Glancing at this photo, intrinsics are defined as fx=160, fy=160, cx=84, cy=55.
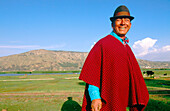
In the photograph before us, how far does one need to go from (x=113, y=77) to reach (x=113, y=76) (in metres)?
0.01

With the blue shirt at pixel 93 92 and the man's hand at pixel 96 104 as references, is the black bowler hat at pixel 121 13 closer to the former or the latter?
the blue shirt at pixel 93 92

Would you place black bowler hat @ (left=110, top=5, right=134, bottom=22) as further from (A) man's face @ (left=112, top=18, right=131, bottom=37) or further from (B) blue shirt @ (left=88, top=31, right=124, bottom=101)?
(B) blue shirt @ (left=88, top=31, right=124, bottom=101)

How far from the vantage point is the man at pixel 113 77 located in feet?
7.61

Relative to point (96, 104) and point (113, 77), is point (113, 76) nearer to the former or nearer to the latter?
point (113, 77)

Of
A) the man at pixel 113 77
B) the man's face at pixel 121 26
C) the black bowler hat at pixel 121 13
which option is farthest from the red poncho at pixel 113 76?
the black bowler hat at pixel 121 13

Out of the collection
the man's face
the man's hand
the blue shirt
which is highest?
the man's face

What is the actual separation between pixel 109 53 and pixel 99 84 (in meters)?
0.49

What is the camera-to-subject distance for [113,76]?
2.37m

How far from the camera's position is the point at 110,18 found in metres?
2.77

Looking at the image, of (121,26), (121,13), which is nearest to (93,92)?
(121,26)

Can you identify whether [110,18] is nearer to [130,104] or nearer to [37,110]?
[130,104]

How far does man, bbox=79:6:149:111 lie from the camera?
7.61ft

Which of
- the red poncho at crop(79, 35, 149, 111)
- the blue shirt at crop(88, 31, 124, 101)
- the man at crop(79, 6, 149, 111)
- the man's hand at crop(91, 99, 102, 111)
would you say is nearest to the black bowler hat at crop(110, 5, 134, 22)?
the man at crop(79, 6, 149, 111)

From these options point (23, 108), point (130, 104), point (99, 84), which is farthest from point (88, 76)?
point (23, 108)
